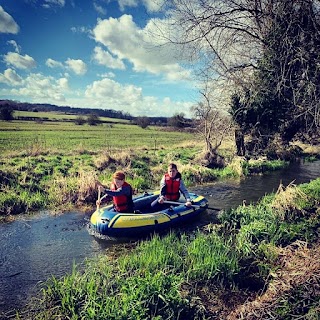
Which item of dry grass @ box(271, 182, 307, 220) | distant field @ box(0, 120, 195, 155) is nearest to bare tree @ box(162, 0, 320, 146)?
dry grass @ box(271, 182, 307, 220)

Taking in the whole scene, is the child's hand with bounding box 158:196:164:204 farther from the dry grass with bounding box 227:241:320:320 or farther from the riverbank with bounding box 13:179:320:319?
the dry grass with bounding box 227:241:320:320

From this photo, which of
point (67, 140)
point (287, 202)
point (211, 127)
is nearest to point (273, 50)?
point (287, 202)

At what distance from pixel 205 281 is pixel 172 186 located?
4.19m

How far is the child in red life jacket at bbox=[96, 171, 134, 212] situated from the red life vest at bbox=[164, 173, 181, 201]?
55.0 inches

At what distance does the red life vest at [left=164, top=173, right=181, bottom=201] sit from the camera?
359 inches

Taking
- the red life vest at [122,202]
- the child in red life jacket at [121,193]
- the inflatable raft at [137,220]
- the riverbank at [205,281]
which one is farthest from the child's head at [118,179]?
the riverbank at [205,281]

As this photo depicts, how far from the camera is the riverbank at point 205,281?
435 cm

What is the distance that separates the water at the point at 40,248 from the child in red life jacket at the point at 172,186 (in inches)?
41.6

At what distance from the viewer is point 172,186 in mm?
9195

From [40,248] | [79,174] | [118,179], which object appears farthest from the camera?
[79,174]

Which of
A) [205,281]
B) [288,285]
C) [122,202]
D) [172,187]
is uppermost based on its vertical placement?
[172,187]

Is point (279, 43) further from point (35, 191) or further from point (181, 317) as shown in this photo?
point (35, 191)

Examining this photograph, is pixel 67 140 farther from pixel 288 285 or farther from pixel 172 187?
pixel 288 285

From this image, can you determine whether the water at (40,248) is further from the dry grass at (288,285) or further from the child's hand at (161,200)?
the dry grass at (288,285)
